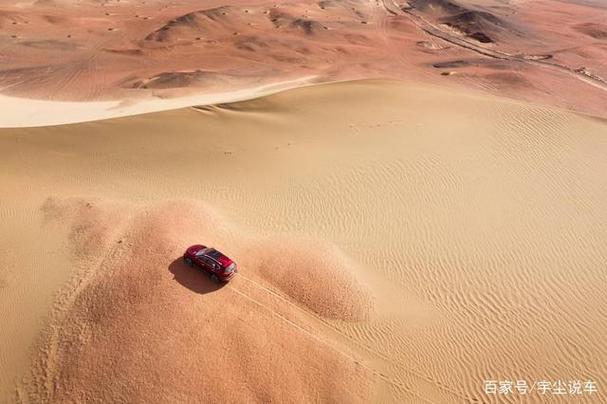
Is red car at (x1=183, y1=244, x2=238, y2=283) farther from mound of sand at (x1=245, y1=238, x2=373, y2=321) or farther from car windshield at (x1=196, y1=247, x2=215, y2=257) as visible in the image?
mound of sand at (x1=245, y1=238, x2=373, y2=321)

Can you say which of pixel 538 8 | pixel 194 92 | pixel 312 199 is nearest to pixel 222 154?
pixel 312 199

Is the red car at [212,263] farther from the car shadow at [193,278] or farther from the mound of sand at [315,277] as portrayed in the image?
the mound of sand at [315,277]

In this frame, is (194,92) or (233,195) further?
(194,92)

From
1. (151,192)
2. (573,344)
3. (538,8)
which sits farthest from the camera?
(538,8)

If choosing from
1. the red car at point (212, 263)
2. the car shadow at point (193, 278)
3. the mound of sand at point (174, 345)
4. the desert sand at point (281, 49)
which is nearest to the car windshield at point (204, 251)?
the red car at point (212, 263)

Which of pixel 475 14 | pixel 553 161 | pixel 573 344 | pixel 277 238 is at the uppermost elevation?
pixel 475 14

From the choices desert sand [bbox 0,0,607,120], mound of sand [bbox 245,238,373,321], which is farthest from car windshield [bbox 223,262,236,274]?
desert sand [bbox 0,0,607,120]

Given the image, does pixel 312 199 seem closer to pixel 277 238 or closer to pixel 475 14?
pixel 277 238
